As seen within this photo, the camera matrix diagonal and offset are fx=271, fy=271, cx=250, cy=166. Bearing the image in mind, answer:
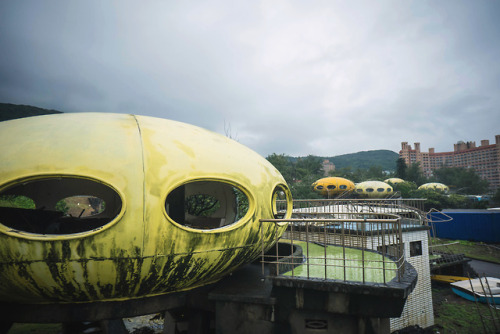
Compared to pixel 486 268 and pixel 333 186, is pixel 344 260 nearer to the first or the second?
pixel 486 268

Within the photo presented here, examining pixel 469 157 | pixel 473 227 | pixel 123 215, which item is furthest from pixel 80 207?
pixel 469 157

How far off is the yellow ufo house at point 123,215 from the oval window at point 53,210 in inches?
72.7

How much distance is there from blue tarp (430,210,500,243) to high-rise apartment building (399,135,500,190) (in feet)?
209

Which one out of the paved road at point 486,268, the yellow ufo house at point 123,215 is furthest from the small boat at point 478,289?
the yellow ufo house at point 123,215

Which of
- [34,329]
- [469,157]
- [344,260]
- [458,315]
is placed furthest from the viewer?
[469,157]

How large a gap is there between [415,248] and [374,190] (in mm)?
26076

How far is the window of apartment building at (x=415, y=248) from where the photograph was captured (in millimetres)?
12094

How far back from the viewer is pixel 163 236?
440 cm

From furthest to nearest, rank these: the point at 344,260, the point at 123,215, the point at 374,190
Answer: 1. the point at 374,190
2. the point at 344,260
3. the point at 123,215

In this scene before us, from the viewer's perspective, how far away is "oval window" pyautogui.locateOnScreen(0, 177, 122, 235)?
617cm

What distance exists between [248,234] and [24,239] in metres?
3.53

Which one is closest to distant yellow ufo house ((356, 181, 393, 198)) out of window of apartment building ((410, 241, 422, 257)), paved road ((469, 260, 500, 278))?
paved road ((469, 260, 500, 278))

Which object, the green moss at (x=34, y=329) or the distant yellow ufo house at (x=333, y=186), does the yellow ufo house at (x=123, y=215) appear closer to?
the green moss at (x=34, y=329)

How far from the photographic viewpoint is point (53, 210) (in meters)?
7.87
